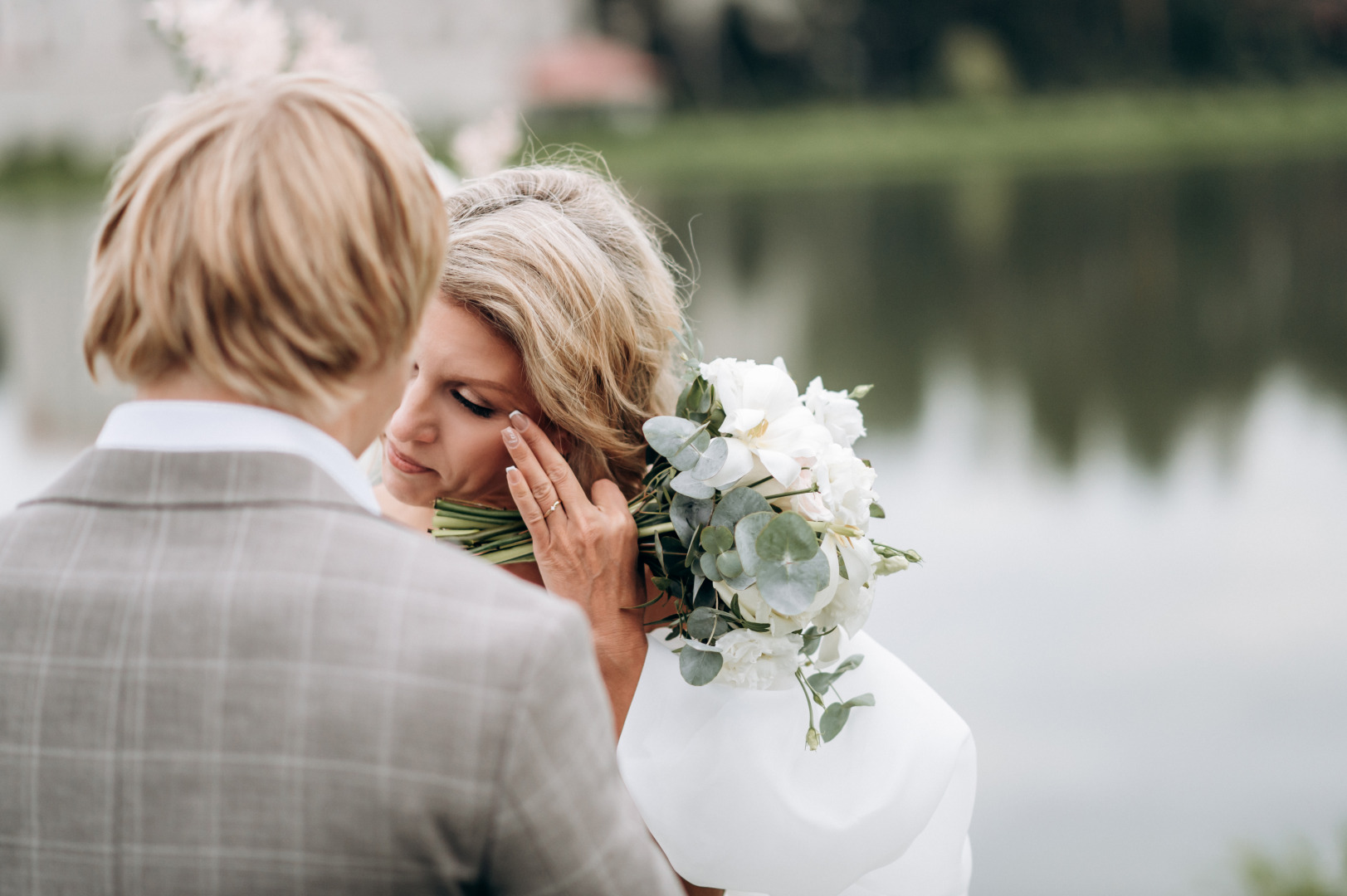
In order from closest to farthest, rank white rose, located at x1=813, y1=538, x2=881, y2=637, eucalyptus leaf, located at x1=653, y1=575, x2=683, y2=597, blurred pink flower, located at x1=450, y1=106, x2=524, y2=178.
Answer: white rose, located at x1=813, y1=538, x2=881, y2=637
eucalyptus leaf, located at x1=653, y1=575, x2=683, y2=597
blurred pink flower, located at x1=450, y1=106, x2=524, y2=178

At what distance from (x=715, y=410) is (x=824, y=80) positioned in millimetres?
49190

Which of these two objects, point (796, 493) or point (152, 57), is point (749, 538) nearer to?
point (796, 493)

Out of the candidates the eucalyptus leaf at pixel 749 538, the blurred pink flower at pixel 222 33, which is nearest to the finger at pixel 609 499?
the eucalyptus leaf at pixel 749 538

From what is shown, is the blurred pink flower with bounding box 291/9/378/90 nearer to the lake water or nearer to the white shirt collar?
the white shirt collar

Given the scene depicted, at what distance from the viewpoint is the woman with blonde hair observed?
80.6 inches

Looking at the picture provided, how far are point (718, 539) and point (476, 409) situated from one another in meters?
0.60

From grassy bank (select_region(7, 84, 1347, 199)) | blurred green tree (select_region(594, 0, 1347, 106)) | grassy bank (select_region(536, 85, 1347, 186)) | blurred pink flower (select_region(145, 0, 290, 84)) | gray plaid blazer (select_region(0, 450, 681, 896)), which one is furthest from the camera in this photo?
blurred green tree (select_region(594, 0, 1347, 106))

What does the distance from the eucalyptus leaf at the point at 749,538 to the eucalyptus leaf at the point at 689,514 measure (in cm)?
12

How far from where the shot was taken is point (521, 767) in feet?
3.51

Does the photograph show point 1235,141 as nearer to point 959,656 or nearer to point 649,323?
point 959,656

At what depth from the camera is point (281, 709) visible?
3.49 ft

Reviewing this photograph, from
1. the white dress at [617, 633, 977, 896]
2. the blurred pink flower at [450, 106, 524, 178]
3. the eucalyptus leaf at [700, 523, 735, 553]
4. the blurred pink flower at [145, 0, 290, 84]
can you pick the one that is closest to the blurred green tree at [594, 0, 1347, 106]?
the blurred pink flower at [450, 106, 524, 178]

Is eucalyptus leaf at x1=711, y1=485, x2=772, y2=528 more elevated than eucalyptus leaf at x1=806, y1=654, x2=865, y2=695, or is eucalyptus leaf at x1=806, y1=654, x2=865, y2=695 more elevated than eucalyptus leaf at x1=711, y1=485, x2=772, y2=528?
eucalyptus leaf at x1=711, y1=485, x2=772, y2=528

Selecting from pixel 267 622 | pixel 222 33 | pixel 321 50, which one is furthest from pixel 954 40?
pixel 267 622
